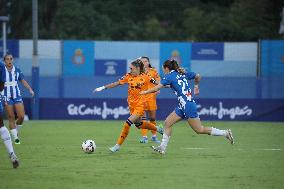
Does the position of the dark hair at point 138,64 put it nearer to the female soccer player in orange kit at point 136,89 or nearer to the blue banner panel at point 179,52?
the female soccer player in orange kit at point 136,89

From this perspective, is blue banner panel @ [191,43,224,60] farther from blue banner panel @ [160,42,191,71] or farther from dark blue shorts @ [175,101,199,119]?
dark blue shorts @ [175,101,199,119]

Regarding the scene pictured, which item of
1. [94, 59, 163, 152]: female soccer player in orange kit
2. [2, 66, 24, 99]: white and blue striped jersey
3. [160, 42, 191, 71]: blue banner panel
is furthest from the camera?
[160, 42, 191, 71]: blue banner panel

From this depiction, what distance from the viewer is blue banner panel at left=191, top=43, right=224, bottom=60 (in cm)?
3378

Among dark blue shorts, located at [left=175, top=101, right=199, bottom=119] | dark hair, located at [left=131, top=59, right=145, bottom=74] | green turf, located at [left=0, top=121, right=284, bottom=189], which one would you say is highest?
dark hair, located at [left=131, top=59, right=145, bottom=74]

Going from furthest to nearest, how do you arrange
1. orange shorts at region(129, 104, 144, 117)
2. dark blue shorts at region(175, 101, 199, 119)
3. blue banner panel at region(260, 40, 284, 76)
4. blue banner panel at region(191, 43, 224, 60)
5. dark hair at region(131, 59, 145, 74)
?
blue banner panel at region(191, 43, 224, 60) → blue banner panel at region(260, 40, 284, 76) → dark hair at region(131, 59, 145, 74) → orange shorts at region(129, 104, 144, 117) → dark blue shorts at region(175, 101, 199, 119)

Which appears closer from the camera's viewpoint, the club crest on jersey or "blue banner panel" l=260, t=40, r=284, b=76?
"blue banner panel" l=260, t=40, r=284, b=76

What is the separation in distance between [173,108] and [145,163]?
14835 millimetres

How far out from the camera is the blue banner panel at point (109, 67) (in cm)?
3397

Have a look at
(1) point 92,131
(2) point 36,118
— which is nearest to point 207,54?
(2) point 36,118

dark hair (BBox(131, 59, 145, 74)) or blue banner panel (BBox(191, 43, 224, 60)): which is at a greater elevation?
dark hair (BBox(131, 59, 145, 74))

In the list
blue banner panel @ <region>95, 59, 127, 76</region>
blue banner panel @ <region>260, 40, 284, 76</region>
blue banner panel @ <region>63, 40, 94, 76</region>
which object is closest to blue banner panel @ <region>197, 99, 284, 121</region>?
blue banner panel @ <region>260, 40, 284, 76</region>

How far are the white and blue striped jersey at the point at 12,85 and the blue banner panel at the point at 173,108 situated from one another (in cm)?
950

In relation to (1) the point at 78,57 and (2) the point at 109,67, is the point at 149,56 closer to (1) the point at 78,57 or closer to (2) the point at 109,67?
(2) the point at 109,67

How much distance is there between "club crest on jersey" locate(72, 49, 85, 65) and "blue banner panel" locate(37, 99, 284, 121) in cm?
430
